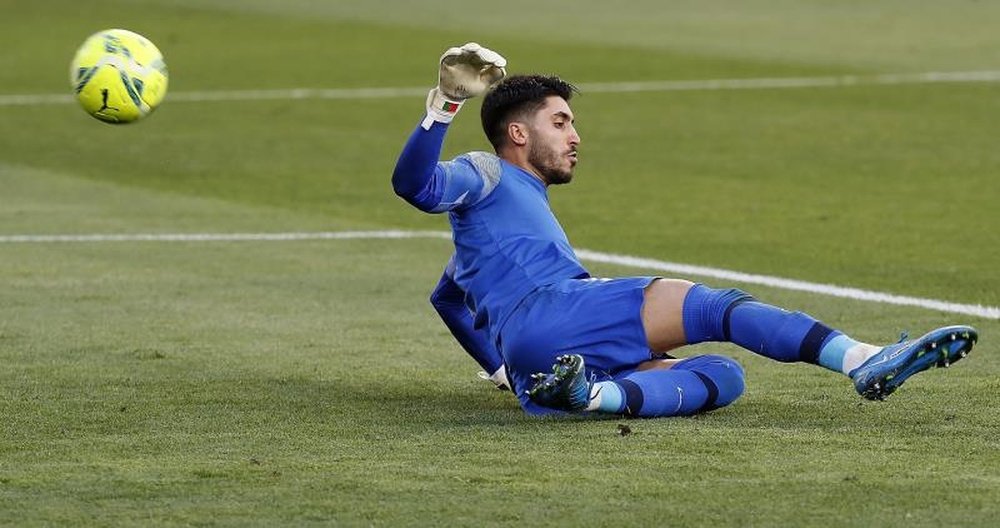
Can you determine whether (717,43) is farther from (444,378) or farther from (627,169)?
(444,378)

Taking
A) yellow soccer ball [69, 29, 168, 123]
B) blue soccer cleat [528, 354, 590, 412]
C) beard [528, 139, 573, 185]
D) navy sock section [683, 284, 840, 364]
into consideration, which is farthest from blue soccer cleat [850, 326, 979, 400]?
yellow soccer ball [69, 29, 168, 123]

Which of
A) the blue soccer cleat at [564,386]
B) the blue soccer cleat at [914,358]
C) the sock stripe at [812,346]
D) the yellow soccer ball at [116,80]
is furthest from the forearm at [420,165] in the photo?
the yellow soccer ball at [116,80]

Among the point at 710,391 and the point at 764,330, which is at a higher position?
the point at 764,330

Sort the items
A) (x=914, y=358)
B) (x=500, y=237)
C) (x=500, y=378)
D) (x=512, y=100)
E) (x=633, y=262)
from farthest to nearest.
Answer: (x=633, y=262) → (x=500, y=378) → (x=512, y=100) → (x=500, y=237) → (x=914, y=358)

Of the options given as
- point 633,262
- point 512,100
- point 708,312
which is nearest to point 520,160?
point 512,100

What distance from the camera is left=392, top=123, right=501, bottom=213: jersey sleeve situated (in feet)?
25.7

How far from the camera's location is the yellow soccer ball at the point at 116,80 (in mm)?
9516

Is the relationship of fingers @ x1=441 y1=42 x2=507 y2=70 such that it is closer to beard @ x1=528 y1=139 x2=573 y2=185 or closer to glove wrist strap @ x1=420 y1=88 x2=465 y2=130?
glove wrist strap @ x1=420 y1=88 x2=465 y2=130

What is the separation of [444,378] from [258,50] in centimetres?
2447

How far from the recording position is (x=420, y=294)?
1219cm

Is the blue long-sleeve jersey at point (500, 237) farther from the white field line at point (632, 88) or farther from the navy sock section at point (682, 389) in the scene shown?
the white field line at point (632, 88)

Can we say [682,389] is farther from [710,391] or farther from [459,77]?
[459,77]

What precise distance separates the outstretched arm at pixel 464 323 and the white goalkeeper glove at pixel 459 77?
1139mm

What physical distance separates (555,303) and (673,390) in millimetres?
580
